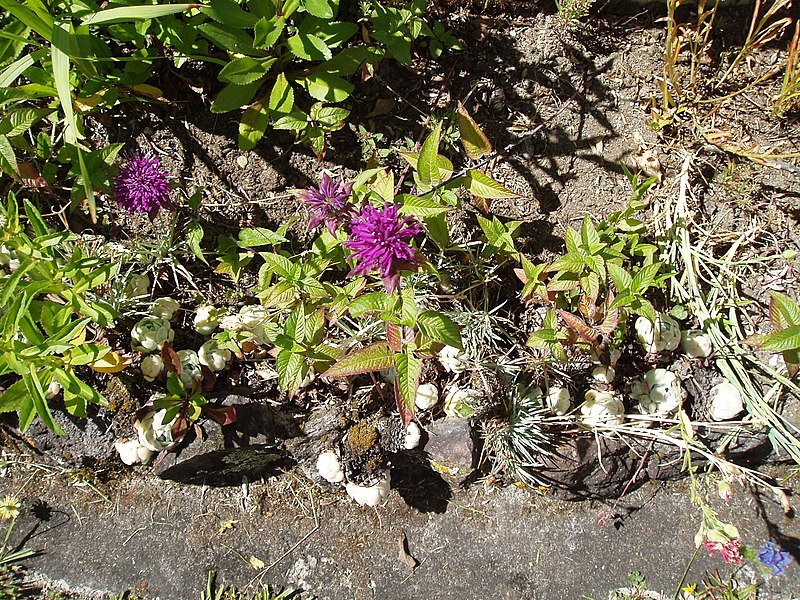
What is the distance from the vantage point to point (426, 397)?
80.7 inches

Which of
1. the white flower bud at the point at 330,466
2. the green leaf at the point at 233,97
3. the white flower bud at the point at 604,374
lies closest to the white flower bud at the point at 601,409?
the white flower bud at the point at 604,374

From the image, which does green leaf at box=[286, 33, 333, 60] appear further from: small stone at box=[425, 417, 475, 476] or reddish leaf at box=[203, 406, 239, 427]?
small stone at box=[425, 417, 475, 476]

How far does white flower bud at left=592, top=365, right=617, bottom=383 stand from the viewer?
2.04 meters

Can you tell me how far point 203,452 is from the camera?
208 centimetres

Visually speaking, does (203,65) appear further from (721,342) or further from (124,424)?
(721,342)

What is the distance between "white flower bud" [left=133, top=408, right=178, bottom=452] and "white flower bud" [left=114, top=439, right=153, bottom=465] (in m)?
0.02

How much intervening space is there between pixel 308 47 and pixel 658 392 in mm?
1660

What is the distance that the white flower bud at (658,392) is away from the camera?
204cm

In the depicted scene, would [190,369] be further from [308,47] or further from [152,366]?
[308,47]

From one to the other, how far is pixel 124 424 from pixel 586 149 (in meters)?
2.01

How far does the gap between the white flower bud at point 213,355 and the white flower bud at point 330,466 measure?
49 cm

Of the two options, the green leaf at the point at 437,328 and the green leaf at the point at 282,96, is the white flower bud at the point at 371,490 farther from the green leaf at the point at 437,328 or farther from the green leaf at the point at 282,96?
the green leaf at the point at 282,96

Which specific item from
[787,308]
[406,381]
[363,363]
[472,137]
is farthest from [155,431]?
[787,308]

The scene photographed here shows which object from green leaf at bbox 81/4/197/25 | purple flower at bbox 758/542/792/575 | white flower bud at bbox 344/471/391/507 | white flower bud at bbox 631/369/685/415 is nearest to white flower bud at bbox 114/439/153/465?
white flower bud at bbox 344/471/391/507
